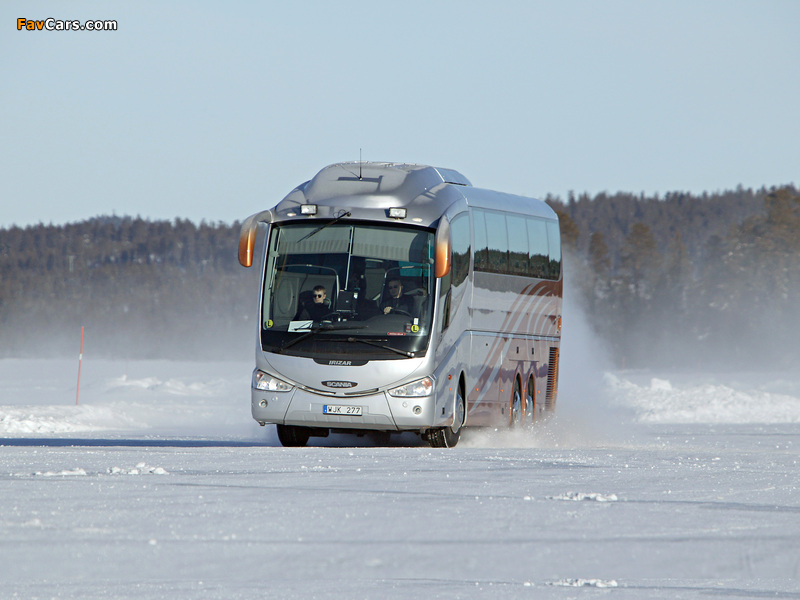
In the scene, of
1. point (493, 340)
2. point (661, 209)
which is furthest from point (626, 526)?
point (661, 209)

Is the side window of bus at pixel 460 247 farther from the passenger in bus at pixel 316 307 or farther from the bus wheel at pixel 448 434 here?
the passenger in bus at pixel 316 307

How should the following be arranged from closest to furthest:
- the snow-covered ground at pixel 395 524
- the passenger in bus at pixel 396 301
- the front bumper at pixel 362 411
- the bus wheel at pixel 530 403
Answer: the snow-covered ground at pixel 395 524
the front bumper at pixel 362 411
the passenger in bus at pixel 396 301
the bus wheel at pixel 530 403

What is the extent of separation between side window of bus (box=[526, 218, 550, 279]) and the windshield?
4.34m

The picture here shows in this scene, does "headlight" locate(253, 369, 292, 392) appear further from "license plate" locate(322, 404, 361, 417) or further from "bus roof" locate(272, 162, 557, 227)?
"bus roof" locate(272, 162, 557, 227)

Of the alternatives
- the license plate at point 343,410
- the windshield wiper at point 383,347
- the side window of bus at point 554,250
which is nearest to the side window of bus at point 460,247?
the windshield wiper at point 383,347

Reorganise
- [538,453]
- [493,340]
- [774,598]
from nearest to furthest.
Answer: [774,598] < [538,453] < [493,340]

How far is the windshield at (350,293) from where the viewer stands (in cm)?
1493

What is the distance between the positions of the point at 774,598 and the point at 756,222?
98784mm

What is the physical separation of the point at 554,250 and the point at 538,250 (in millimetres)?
1060

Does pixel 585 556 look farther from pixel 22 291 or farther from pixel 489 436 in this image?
pixel 22 291

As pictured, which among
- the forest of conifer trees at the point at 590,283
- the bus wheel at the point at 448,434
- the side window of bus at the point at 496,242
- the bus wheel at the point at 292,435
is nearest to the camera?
the bus wheel at the point at 448,434

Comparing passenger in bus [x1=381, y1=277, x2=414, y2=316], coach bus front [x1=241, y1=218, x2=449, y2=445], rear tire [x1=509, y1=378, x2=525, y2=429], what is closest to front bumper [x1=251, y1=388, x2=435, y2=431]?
coach bus front [x1=241, y1=218, x2=449, y2=445]

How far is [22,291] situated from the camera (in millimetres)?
120812

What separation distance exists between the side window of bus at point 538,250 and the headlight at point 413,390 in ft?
15.8
